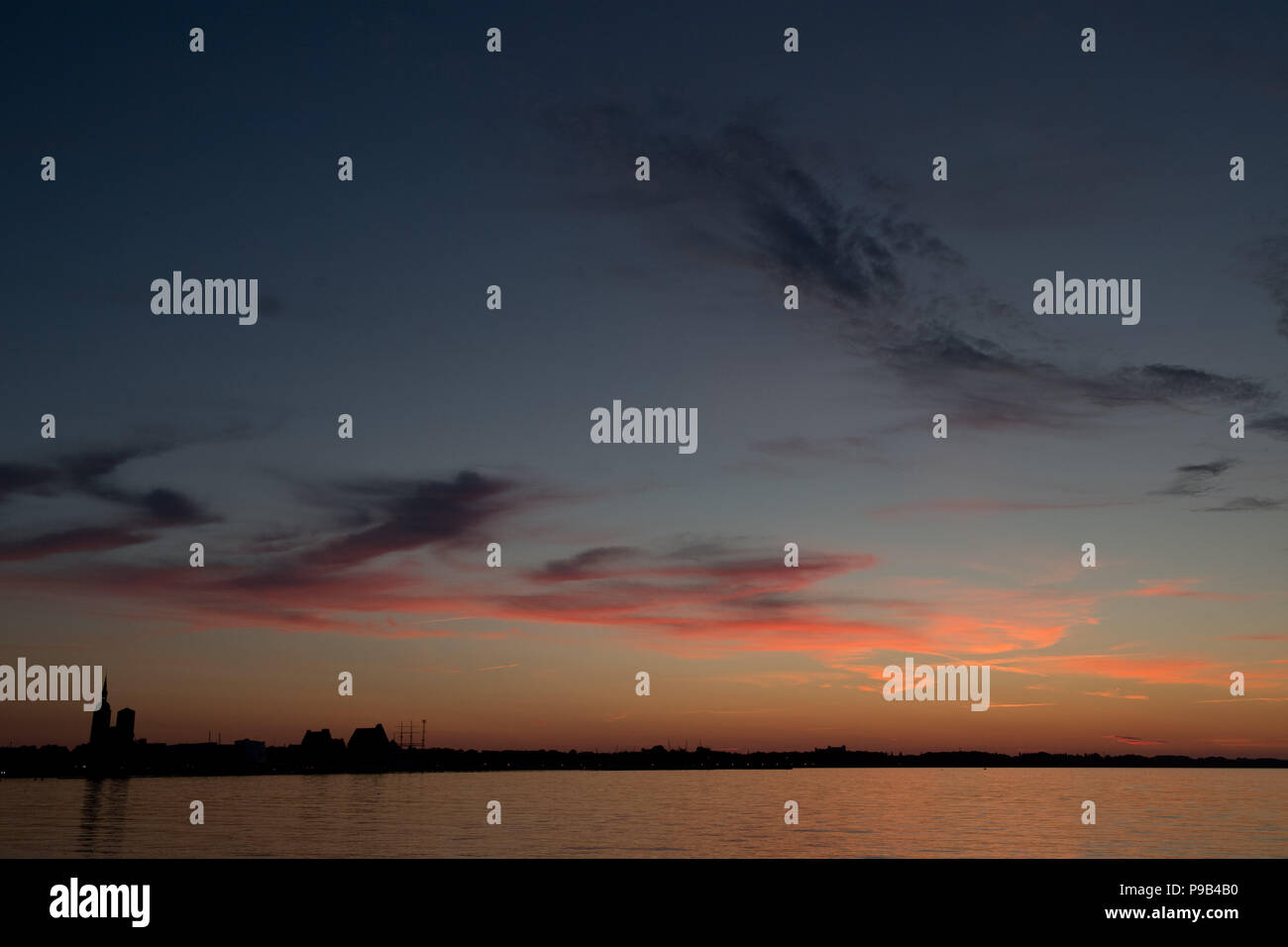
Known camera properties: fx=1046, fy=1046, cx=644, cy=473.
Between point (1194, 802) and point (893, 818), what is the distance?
8991 centimetres

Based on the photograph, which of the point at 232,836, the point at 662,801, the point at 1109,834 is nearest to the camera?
the point at 232,836

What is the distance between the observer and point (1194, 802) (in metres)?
198

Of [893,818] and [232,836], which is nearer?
[232,836]

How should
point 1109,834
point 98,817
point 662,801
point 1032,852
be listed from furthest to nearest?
1. point 662,801
2. point 98,817
3. point 1109,834
4. point 1032,852

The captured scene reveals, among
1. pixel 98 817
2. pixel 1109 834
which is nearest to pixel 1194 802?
pixel 1109 834

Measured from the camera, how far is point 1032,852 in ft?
302
